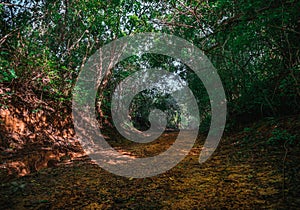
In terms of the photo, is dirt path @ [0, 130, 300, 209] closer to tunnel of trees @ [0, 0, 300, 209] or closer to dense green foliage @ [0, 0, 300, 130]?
tunnel of trees @ [0, 0, 300, 209]

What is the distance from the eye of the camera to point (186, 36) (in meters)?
6.05

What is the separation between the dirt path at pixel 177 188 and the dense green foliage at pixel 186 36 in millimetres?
1631

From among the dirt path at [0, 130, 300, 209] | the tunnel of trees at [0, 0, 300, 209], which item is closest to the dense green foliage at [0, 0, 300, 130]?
the tunnel of trees at [0, 0, 300, 209]

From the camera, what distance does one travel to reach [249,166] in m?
2.66

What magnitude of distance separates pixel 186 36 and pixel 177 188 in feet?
17.0

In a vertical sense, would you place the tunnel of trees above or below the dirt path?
above

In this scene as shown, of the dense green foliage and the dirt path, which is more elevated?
the dense green foliage

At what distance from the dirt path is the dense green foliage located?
64.2 inches

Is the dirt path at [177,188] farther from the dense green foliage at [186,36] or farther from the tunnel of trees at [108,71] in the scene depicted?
the dense green foliage at [186,36]

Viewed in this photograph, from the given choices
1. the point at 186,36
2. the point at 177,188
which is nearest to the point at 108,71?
the point at 186,36

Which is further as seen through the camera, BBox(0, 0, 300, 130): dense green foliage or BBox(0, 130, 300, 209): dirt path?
BBox(0, 0, 300, 130): dense green foliage

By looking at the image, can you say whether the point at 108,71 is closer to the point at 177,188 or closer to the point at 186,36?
the point at 186,36

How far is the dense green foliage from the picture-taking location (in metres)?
3.60

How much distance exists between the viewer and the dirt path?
180cm
